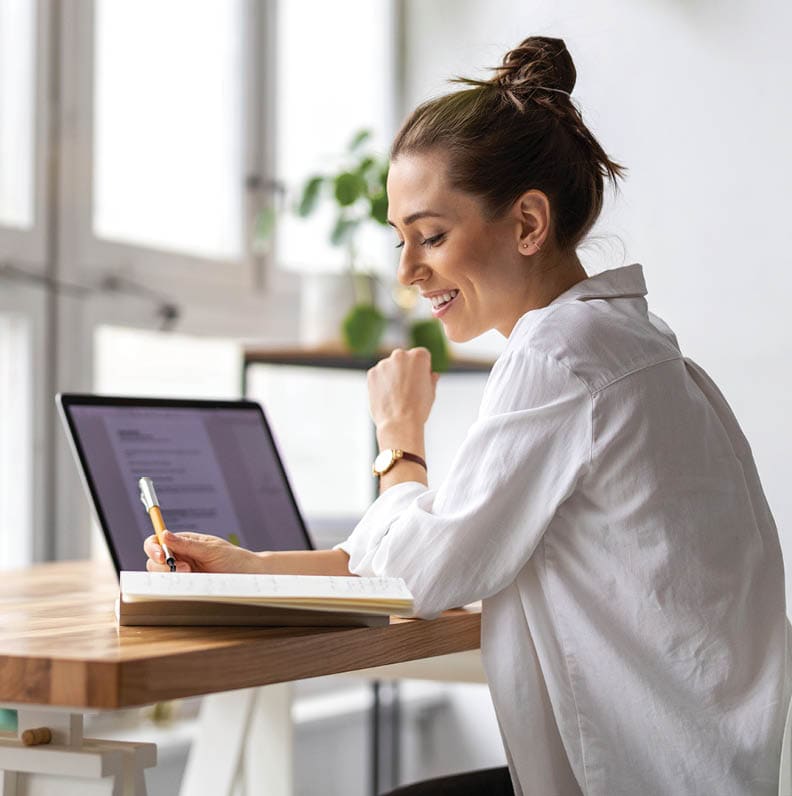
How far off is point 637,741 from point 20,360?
1.64 m

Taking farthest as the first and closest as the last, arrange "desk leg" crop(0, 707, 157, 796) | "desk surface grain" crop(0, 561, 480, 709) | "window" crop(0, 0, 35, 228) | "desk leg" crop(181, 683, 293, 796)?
1. "window" crop(0, 0, 35, 228)
2. "desk leg" crop(181, 683, 293, 796)
3. "desk leg" crop(0, 707, 157, 796)
4. "desk surface grain" crop(0, 561, 480, 709)

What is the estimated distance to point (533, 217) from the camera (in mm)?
1261

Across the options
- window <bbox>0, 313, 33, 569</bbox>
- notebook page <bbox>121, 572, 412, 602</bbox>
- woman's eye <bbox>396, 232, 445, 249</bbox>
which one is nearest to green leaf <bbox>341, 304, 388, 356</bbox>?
window <bbox>0, 313, 33, 569</bbox>

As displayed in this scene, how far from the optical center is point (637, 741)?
1.07 metres

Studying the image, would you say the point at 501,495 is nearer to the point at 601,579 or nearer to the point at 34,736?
the point at 601,579

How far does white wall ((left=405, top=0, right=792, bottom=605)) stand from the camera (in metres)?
2.68

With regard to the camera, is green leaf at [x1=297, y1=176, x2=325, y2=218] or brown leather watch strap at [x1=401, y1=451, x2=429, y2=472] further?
green leaf at [x1=297, y1=176, x2=325, y2=218]

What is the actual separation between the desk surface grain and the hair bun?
0.55 meters

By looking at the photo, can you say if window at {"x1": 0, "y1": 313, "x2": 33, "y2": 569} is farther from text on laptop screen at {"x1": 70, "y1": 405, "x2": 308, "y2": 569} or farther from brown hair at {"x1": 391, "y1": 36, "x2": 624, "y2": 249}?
brown hair at {"x1": 391, "y1": 36, "x2": 624, "y2": 249}

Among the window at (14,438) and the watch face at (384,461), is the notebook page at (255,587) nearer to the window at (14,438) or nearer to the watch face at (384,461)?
the watch face at (384,461)

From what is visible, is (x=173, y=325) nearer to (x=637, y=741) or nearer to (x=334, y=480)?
(x=334, y=480)

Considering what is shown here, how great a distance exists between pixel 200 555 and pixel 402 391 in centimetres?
33

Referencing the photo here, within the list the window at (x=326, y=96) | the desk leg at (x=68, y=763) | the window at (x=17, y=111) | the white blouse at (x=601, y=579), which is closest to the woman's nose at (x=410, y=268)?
the white blouse at (x=601, y=579)

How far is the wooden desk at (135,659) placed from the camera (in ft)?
2.59
